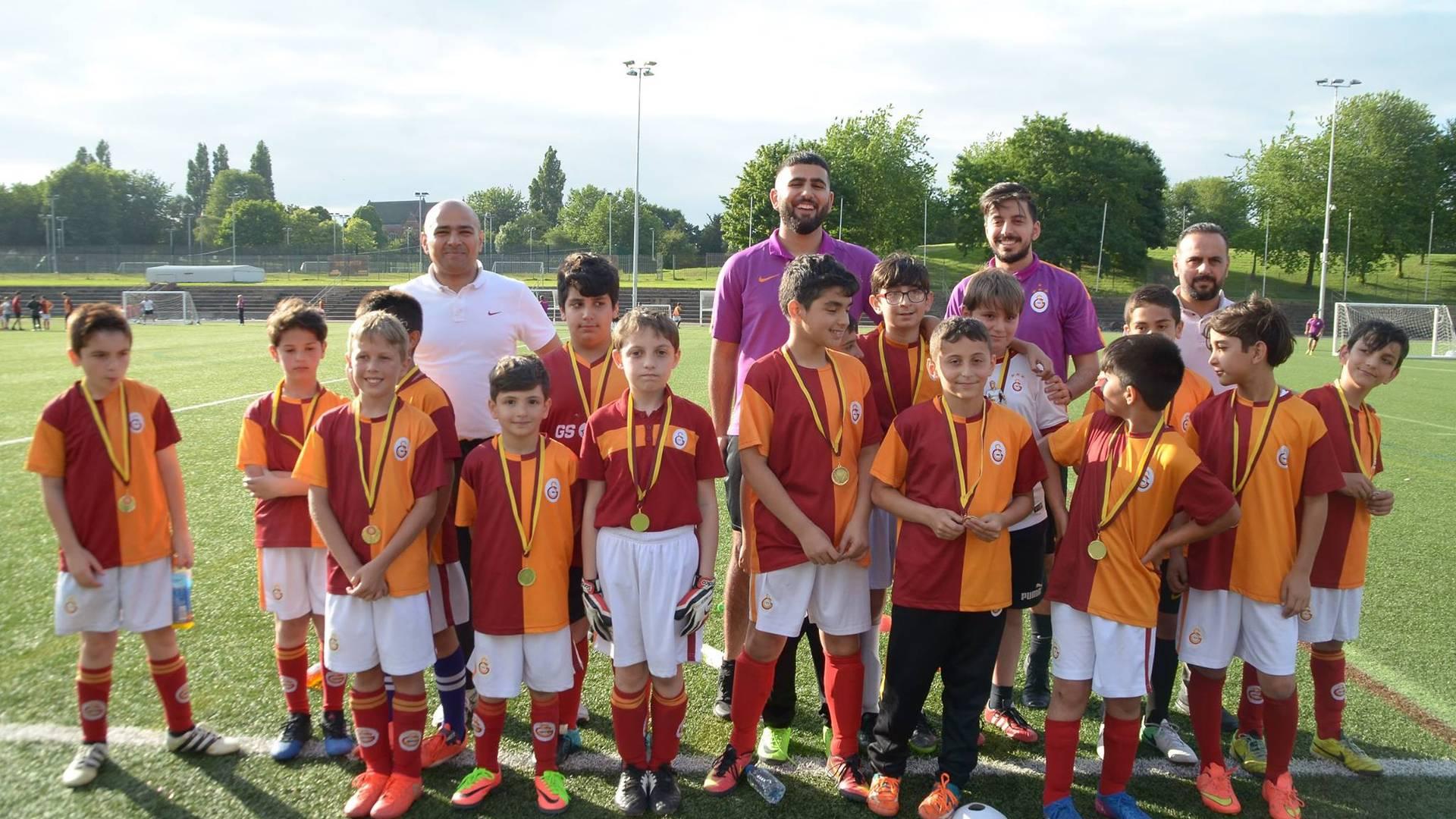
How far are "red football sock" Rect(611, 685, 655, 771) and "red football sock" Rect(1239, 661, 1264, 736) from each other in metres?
2.51

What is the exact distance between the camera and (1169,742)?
3.59 m

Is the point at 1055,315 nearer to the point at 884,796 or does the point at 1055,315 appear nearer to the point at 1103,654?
the point at 1103,654

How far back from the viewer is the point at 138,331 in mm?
32812

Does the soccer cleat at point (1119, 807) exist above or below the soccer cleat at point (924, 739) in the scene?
above

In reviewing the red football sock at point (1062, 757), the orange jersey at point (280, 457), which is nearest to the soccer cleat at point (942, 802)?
the red football sock at point (1062, 757)

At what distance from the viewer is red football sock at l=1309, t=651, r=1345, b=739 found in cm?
350

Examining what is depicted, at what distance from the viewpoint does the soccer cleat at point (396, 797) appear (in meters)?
3.01

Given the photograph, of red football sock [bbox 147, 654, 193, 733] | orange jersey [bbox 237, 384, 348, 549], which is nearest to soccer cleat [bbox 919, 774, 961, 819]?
orange jersey [bbox 237, 384, 348, 549]

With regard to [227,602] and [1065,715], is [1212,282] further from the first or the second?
[227,602]

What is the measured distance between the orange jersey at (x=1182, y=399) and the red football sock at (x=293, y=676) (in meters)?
3.33

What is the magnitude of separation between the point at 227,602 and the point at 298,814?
256cm

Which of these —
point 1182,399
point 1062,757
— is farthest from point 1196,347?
point 1062,757

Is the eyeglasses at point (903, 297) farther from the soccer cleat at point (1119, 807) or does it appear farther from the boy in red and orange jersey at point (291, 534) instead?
the boy in red and orange jersey at point (291, 534)

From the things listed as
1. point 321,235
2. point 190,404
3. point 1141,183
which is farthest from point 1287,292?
point 321,235
